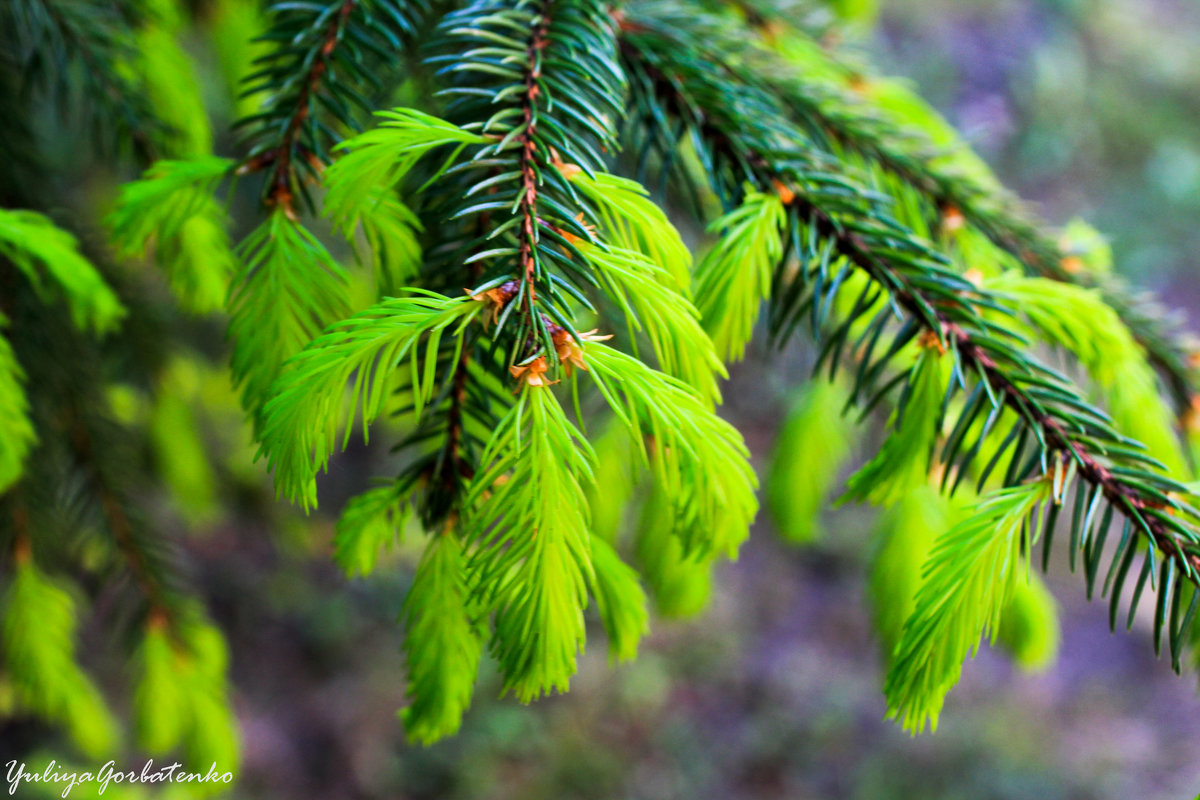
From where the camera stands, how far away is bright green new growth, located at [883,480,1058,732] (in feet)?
1.87

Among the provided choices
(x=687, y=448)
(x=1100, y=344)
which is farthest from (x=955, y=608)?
(x=1100, y=344)

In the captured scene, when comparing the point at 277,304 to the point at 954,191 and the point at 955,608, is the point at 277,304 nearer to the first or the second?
the point at 955,608

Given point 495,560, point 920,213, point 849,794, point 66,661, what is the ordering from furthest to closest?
point 849,794 < point 66,661 < point 920,213 < point 495,560

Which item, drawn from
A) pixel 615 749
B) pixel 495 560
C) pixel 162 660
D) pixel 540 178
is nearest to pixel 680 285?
pixel 540 178

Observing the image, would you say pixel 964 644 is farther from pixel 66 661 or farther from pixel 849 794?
pixel 849 794

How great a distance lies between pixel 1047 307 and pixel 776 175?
30cm

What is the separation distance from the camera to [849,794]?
342cm

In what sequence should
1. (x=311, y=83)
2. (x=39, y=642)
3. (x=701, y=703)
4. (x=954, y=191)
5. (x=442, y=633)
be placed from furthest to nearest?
(x=701, y=703) → (x=39, y=642) → (x=954, y=191) → (x=311, y=83) → (x=442, y=633)

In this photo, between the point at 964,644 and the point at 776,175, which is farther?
the point at 776,175

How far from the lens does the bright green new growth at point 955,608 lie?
0.57 metres

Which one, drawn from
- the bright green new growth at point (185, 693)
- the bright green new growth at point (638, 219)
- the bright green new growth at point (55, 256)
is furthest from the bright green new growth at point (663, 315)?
the bright green new growth at point (185, 693)

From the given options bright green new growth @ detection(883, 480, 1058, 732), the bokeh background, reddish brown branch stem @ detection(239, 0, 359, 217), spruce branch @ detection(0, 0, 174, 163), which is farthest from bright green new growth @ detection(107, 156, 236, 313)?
Answer: the bokeh background

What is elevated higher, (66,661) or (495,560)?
(495,560)

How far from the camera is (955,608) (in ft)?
1.87
